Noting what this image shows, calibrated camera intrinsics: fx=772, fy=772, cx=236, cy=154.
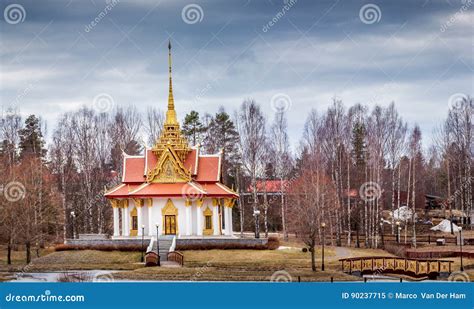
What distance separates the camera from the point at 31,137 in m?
61.0

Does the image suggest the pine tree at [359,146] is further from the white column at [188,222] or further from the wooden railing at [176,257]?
the wooden railing at [176,257]

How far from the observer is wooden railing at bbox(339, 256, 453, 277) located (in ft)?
103

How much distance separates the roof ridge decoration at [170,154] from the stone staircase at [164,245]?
4434mm

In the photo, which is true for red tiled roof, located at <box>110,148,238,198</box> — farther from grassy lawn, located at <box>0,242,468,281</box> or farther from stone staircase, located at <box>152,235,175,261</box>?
grassy lawn, located at <box>0,242,468,281</box>

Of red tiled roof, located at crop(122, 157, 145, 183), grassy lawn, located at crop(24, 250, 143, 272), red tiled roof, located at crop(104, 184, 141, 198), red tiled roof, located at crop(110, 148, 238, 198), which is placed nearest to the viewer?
grassy lawn, located at crop(24, 250, 143, 272)

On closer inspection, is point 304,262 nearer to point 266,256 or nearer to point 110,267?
point 266,256

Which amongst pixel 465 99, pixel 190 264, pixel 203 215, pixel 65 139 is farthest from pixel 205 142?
pixel 190 264

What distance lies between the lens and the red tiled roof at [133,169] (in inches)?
1925
